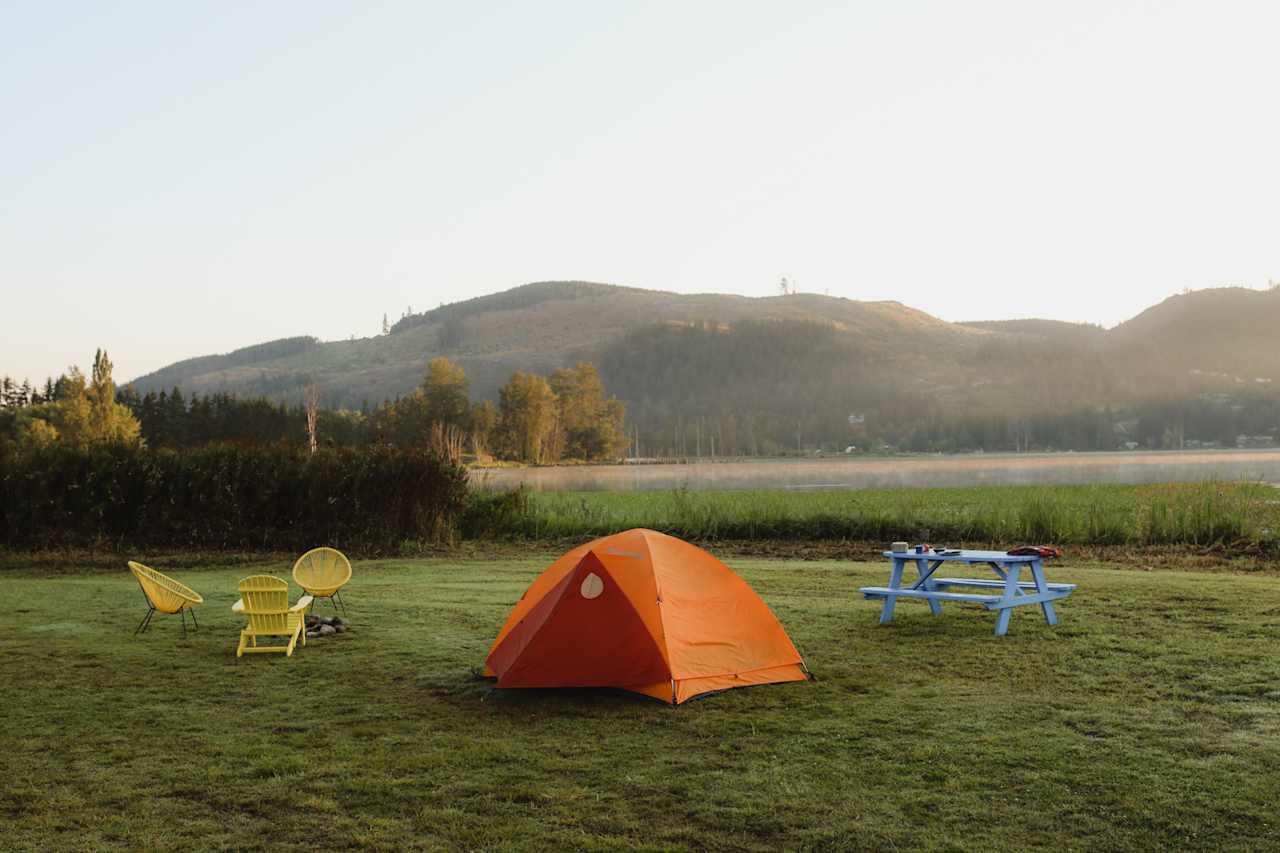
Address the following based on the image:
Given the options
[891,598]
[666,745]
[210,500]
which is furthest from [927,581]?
[210,500]

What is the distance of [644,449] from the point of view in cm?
18350

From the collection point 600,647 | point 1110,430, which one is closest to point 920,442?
point 1110,430

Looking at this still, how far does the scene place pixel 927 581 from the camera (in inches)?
459

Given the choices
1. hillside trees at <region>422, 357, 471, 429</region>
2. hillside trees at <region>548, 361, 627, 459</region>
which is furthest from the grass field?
hillside trees at <region>548, 361, 627, 459</region>

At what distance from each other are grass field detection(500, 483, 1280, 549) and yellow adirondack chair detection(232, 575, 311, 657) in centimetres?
1232

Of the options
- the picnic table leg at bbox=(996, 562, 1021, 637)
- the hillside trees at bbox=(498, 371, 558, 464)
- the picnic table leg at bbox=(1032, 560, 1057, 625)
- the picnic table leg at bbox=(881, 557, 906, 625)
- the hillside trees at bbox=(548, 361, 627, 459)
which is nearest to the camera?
the picnic table leg at bbox=(996, 562, 1021, 637)

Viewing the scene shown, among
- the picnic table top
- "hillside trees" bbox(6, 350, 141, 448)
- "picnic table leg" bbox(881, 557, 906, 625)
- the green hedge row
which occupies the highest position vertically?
"hillside trees" bbox(6, 350, 141, 448)

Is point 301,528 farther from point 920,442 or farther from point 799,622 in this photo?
point 920,442

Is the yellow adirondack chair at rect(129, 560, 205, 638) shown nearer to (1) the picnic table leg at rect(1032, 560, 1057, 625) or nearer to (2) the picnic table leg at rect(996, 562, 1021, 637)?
(2) the picnic table leg at rect(996, 562, 1021, 637)

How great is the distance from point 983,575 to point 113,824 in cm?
1382

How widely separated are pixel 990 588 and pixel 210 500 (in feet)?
51.5

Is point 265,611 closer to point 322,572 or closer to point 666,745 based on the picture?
point 322,572

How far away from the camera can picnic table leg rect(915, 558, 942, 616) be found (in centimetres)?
1166

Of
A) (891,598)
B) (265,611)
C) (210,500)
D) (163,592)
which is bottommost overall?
(891,598)
